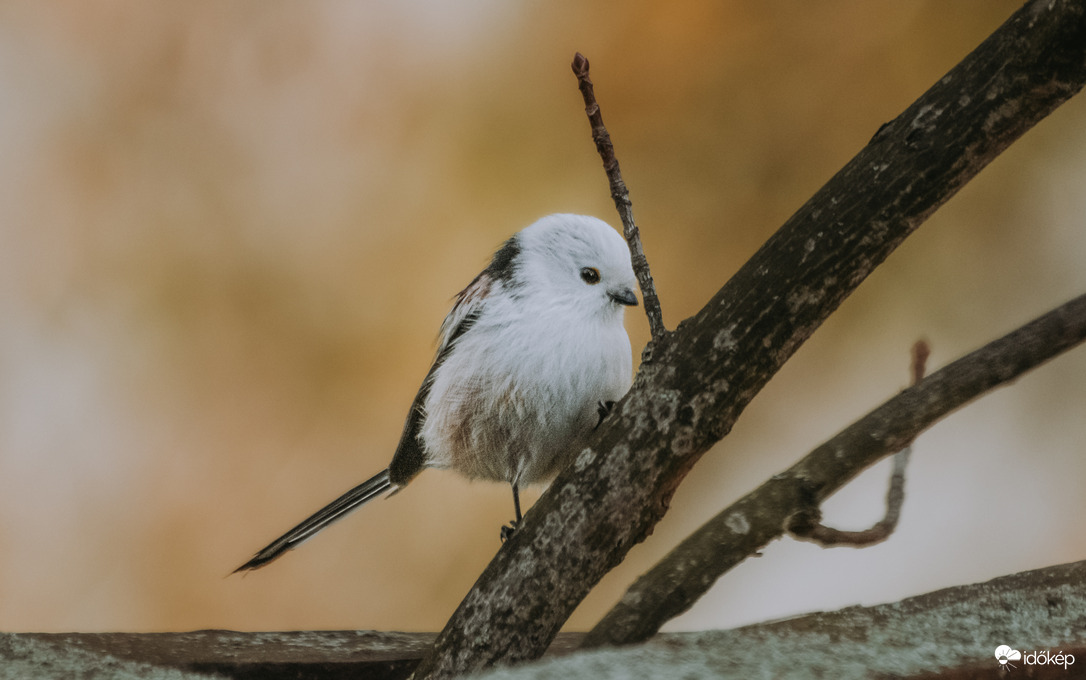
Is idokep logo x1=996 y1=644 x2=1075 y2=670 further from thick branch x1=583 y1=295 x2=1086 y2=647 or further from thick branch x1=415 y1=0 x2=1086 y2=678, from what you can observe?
thick branch x1=415 y1=0 x2=1086 y2=678

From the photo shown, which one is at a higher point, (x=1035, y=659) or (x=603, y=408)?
(x=603, y=408)

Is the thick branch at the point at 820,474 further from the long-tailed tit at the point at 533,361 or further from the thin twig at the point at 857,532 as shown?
the long-tailed tit at the point at 533,361

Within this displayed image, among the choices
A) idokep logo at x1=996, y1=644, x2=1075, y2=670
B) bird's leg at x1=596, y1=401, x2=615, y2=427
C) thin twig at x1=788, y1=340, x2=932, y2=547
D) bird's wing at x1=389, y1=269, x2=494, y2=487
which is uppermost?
bird's wing at x1=389, y1=269, x2=494, y2=487

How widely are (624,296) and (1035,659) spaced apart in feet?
2.41

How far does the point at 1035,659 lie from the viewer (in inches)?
33.4

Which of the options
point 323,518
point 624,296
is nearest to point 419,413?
point 323,518

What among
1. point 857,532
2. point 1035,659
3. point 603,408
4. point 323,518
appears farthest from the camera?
point 323,518

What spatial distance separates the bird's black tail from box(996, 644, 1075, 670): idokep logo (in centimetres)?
106

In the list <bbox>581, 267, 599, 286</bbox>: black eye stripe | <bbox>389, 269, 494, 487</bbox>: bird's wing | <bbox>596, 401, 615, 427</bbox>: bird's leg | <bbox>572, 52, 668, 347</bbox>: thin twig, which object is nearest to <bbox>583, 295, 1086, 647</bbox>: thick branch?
<bbox>572, 52, 668, 347</bbox>: thin twig

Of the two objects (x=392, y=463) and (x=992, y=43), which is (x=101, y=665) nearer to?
(x=392, y=463)

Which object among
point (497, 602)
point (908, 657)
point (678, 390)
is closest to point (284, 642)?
point (497, 602)

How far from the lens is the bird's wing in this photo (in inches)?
63.3

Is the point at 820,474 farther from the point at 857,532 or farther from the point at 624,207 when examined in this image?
the point at 624,207

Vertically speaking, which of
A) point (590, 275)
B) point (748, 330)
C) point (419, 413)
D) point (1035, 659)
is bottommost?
point (1035, 659)
